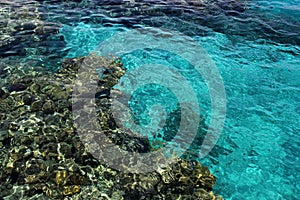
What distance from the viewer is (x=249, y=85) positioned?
10.0 m

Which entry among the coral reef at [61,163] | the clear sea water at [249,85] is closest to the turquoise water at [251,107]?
the clear sea water at [249,85]

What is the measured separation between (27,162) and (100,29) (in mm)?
8564

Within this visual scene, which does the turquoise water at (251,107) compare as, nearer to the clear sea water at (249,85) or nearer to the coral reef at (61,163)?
the clear sea water at (249,85)

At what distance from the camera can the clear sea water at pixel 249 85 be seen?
23.5ft

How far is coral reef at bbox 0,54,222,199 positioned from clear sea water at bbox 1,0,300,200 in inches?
38.3

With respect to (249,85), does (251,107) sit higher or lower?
lower

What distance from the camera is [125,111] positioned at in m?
8.91

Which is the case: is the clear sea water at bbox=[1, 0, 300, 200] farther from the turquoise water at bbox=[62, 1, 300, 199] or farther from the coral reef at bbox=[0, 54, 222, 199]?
the coral reef at bbox=[0, 54, 222, 199]

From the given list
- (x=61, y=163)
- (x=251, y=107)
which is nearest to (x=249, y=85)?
(x=251, y=107)

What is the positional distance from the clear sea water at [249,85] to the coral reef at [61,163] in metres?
0.97

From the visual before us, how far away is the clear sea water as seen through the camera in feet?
23.5

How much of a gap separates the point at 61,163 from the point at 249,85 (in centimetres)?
732

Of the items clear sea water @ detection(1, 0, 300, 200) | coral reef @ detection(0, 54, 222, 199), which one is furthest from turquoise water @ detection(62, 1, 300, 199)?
coral reef @ detection(0, 54, 222, 199)

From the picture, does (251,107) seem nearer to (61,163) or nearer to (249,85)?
(249,85)
